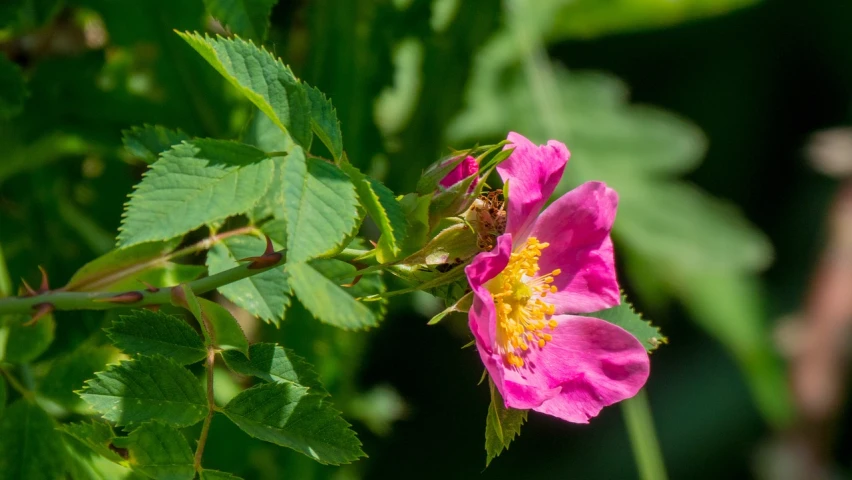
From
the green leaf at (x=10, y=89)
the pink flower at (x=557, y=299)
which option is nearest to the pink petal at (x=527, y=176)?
the pink flower at (x=557, y=299)

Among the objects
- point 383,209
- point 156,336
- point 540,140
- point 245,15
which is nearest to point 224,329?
point 156,336

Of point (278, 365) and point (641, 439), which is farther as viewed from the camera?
point (641, 439)

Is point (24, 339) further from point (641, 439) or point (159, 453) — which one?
point (641, 439)

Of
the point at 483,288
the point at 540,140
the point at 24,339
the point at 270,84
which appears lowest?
the point at 540,140

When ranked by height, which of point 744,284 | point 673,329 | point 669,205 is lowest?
point 673,329

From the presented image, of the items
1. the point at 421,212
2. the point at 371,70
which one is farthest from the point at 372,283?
the point at 371,70

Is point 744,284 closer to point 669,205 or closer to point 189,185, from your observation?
point 669,205

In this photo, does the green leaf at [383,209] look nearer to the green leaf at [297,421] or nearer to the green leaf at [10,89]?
the green leaf at [297,421]
